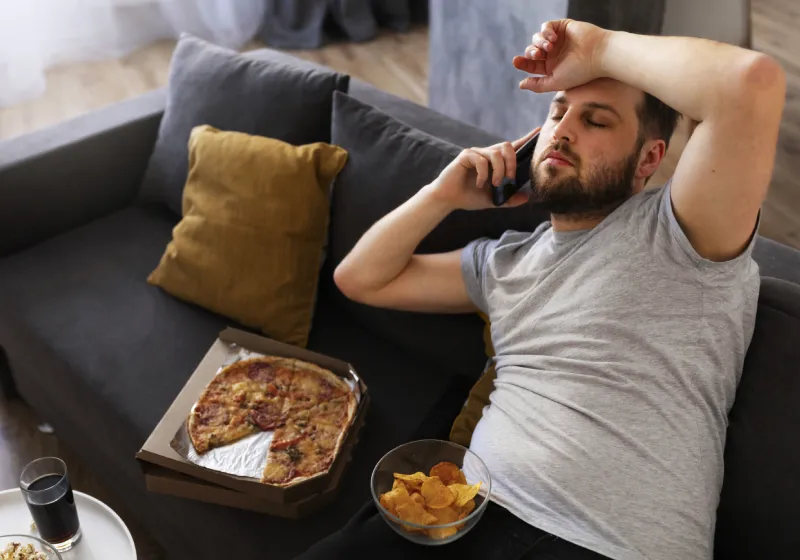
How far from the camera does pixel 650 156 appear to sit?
54.3 inches

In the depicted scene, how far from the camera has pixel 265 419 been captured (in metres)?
1.57

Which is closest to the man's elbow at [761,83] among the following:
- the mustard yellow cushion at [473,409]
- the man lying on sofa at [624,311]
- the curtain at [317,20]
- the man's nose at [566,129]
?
the man lying on sofa at [624,311]

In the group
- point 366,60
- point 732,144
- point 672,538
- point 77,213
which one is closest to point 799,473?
point 672,538

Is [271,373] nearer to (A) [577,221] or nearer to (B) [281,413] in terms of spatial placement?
(B) [281,413]

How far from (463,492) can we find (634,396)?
0.31 m

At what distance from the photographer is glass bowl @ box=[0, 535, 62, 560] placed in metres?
1.28

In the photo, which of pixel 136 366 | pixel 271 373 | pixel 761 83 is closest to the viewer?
pixel 761 83

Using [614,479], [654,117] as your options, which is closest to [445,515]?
[614,479]

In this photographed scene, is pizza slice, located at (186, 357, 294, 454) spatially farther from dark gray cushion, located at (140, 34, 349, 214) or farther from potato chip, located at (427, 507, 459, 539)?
dark gray cushion, located at (140, 34, 349, 214)

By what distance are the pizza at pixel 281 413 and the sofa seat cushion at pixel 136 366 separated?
0.26ft

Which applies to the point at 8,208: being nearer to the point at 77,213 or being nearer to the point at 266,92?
the point at 77,213

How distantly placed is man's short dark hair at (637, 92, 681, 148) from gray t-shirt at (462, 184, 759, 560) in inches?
4.0

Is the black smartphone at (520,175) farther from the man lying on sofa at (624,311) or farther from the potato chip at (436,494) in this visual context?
the potato chip at (436,494)

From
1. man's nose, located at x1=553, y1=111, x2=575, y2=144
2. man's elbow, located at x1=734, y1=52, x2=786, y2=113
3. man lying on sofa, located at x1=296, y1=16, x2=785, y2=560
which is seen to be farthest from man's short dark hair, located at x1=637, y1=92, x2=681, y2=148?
man's elbow, located at x1=734, y1=52, x2=786, y2=113
